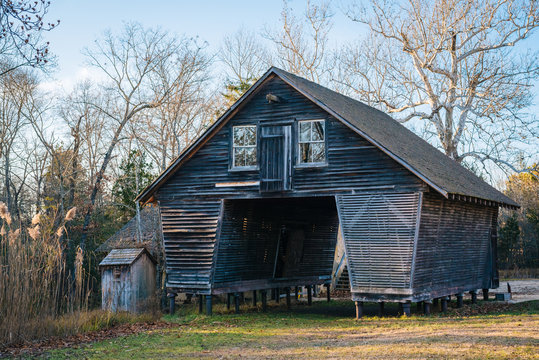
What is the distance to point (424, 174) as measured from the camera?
16625 mm

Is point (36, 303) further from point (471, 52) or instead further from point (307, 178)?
point (471, 52)

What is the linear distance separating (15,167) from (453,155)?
26.5m

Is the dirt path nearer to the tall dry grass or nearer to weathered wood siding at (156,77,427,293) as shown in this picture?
weathered wood siding at (156,77,427,293)

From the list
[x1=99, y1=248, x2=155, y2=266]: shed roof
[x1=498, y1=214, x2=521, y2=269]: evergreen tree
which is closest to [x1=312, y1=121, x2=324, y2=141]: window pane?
[x1=99, y1=248, x2=155, y2=266]: shed roof

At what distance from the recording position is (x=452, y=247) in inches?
788

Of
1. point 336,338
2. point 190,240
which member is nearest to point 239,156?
point 190,240

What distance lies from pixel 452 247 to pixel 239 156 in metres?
7.72

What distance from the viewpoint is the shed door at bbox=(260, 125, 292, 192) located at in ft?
61.6

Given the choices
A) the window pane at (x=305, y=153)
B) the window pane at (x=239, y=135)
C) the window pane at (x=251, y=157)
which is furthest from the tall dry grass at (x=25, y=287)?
the window pane at (x=305, y=153)

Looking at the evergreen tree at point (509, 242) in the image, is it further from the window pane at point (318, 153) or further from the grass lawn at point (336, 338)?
the window pane at point (318, 153)

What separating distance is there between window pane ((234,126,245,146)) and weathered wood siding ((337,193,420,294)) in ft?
12.7

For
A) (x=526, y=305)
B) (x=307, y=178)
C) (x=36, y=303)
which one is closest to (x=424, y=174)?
(x=307, y=178)

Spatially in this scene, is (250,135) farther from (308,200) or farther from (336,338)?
(336,338)

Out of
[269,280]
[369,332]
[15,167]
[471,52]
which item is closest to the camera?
[369,332]
